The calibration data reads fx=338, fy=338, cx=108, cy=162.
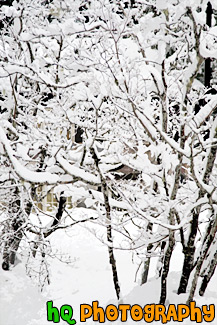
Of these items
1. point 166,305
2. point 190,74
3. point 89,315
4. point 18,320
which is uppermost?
point 190,74

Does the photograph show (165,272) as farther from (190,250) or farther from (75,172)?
(75,172)

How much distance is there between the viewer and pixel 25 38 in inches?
223

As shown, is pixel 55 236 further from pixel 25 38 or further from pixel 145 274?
pixel 25 38

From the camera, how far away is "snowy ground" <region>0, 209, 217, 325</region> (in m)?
4.71

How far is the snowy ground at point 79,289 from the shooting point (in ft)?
15.4

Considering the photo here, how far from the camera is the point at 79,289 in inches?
295

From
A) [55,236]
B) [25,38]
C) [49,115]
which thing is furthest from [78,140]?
[25,38]

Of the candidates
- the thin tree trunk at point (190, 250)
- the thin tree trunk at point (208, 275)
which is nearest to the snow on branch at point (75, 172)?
the thin tree trunk at point (190, 250)

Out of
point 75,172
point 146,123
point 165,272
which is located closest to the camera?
point 146,123

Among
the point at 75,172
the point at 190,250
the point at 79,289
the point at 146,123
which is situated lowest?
the point at 79,289

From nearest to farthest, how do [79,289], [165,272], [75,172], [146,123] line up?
[146,123]
[165,272]
[75,172]
[79,289]

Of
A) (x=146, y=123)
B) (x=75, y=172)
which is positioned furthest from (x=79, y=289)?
(x=146, y=123)

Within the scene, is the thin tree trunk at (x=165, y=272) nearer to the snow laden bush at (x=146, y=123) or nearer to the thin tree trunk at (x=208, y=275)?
the snow laden bush at (x=146, y=123)

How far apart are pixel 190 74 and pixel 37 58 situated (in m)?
3.87
